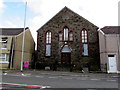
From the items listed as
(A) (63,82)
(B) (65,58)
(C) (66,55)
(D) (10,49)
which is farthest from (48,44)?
(A) (63,82)

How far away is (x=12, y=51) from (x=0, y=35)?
356cm

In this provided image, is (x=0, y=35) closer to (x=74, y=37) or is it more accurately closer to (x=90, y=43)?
(x=74, y=37)

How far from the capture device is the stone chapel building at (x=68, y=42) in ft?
84.6

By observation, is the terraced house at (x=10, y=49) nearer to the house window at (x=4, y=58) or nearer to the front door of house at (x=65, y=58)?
the house window at (x=4, y=58)

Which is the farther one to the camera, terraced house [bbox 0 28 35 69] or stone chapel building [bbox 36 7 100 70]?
stone chapel building [bbox 36 7 100 70]

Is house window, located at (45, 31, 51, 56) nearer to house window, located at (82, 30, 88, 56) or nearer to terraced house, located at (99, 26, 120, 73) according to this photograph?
house window, located at (82, 30, 88, 56)

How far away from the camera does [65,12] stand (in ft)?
90.7

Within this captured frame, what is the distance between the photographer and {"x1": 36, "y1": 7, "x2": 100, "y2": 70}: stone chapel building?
1016 inches

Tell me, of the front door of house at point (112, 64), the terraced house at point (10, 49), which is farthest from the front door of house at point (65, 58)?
the terraced house at point (10, 49)

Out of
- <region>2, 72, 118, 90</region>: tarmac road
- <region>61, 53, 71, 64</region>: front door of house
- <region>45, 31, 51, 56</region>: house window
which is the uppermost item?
<region>45, 31, 51, 56</region>: house window

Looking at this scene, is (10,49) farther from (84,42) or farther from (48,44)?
(84,42)

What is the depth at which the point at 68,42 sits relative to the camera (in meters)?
26.6

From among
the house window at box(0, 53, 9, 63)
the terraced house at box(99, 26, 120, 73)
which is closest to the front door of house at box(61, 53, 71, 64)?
the terraced house at box(99, 26, 120, 73)

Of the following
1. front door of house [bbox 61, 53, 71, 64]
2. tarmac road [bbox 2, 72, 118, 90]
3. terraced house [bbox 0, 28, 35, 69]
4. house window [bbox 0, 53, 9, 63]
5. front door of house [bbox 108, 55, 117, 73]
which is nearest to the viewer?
tarmac road [bbox 2, 72, 118, 90]
